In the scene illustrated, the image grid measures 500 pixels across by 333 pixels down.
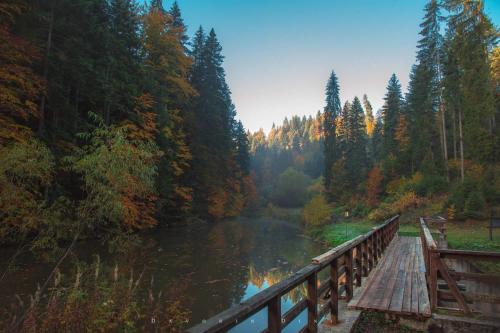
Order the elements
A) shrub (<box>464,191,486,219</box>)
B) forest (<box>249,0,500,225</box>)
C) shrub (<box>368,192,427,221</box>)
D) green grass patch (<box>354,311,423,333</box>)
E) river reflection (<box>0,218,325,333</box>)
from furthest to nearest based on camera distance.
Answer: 1. shrub (<box>368,192,427,221</box>)
2. forest (<box>249,0,500,225</box>)
3. shrub (<box>464,191,486,219</box>)
4. river reflection (<box>0,218,325,333</box>)
5. green grass patch (<box>354,311,423,333</box>)

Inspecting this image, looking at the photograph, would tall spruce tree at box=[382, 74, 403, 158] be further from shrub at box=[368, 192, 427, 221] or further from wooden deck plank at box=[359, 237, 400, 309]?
wooden deck plank at box=[359, 237, 400, 309]

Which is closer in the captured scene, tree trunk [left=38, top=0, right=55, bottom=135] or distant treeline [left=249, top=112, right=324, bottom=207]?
tree trunk [left=38, top=0, right=55, bottom=135]

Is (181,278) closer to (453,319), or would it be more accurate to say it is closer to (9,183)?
(9,183)

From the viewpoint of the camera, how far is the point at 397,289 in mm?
6672

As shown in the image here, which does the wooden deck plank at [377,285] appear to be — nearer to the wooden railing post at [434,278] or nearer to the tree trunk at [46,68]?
the wooden railing post at [434,278]

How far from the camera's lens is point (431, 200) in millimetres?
26891

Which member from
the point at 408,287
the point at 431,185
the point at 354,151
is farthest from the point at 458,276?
the point at 354,151

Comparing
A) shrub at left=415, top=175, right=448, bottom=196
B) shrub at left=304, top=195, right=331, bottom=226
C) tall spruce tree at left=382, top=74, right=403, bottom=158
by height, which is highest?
tall spruce tree at left=382, top=74, right=403, bottom=158

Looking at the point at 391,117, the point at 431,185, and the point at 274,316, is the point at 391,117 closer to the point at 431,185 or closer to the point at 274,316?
the point at 431,185

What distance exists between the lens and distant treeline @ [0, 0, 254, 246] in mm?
7695

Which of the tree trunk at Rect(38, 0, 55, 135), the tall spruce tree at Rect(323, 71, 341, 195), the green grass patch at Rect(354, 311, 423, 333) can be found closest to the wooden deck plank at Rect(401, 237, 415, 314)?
the green grass patch at Rect(354, 311, 423, 333)

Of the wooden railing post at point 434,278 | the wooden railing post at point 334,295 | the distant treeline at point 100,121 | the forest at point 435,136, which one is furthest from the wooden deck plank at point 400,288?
the forest at point 435,136

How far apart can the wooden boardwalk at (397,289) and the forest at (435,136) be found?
1472 centimetres

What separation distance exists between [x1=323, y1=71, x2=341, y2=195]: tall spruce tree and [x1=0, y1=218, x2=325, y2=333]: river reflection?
94.2ft
